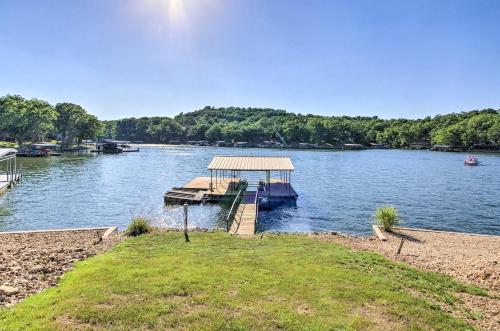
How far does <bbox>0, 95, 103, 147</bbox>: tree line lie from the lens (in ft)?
286

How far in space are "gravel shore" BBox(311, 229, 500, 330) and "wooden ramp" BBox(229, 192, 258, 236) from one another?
15.7ft

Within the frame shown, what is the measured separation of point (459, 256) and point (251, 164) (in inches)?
1015

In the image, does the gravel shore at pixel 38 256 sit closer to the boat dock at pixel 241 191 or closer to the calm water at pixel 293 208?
the calm water at pixel 293 208

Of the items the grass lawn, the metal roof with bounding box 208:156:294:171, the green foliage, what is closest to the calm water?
the metal roof with bounding box 208:156:294:171

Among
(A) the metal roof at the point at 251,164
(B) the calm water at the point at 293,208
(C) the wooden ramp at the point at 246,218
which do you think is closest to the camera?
(C) the wooden ramp at the point at 246,218

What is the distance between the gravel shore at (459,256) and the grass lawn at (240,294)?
72 centimetres

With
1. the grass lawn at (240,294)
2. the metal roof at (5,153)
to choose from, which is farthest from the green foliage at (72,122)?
the grass lawn at (240,294)

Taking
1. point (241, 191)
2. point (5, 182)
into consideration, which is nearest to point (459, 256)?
point (241, 191)

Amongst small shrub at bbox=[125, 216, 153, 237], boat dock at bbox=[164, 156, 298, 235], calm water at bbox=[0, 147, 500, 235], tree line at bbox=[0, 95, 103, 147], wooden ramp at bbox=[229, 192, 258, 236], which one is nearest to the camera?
small shrub at bbox=[125, 216, 153, 237]

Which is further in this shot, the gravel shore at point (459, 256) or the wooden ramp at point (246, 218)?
the wooden ramp at point (246, 218)

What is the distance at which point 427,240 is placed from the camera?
20.3m

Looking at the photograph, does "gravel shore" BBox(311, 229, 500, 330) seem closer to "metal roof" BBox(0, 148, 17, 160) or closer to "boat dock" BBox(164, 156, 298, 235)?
"boat dock" BBox(164, 156, 298, 235)

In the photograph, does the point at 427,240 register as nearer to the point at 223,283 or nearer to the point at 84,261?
the point at 223,283

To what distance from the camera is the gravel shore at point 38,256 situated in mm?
10266
